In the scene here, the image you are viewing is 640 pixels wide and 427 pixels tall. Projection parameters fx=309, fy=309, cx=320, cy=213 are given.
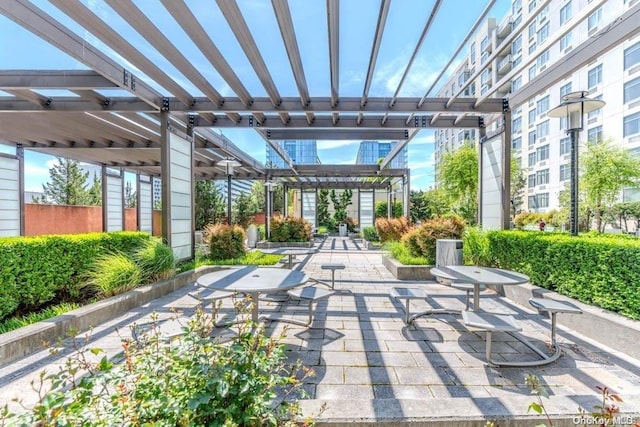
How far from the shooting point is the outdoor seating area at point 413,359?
6.14 ft

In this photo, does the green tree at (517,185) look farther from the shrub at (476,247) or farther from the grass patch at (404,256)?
the shrub at (476,247)

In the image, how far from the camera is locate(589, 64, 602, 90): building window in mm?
20516

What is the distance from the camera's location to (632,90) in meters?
18.3

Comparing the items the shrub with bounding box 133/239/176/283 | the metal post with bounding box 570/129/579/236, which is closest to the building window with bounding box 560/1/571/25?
the metal post with bounding box 570/129/579/236

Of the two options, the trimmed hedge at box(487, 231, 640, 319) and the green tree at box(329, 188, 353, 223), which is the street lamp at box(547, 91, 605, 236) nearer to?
the trimmed hedge at box(487, 231, 640, 319)

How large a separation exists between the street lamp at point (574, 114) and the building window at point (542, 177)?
26765 mm

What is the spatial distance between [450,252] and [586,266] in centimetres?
236

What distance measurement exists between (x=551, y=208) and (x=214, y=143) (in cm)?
2769

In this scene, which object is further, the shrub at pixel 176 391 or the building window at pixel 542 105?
the building window at pixel 542 105

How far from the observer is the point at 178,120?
6.91 m

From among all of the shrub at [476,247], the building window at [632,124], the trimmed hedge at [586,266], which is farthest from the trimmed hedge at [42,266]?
the building window at [632,124]

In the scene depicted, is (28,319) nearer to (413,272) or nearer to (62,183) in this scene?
(413,272)

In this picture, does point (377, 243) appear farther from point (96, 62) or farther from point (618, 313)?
point (96, 62)

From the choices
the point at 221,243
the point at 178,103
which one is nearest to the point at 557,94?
the point at 221,243
